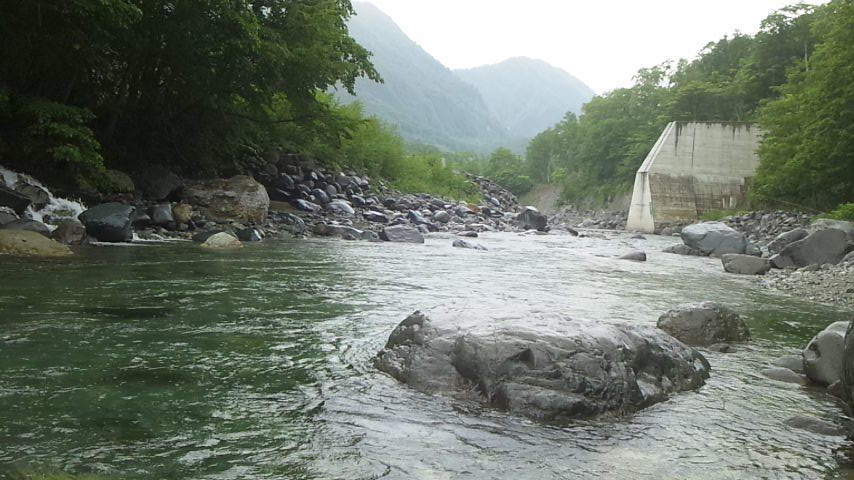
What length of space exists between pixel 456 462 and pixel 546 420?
0.85 meters

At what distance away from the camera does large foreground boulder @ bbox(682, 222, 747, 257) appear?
18609 mm

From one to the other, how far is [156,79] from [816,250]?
16.4 metres

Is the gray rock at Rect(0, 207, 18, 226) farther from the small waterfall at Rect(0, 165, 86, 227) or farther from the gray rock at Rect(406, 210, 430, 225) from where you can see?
the gray rock at Rect(406, 210, 430, 225)

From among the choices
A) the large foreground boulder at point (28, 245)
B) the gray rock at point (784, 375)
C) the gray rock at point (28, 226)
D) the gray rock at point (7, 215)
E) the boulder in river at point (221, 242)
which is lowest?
the gray rock at point (784, 375)

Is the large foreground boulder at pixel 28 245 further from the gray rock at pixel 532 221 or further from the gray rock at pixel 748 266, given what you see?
the gray rock at pixel 532 221

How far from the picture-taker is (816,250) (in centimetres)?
1368

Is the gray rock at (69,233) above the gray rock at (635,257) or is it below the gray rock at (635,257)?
above

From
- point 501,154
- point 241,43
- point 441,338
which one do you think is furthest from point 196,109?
point 501,154

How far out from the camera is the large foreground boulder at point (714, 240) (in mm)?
18609

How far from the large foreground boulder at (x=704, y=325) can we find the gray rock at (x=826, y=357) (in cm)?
118

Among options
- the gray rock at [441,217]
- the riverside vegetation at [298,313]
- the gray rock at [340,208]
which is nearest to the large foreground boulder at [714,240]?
the riverside vegetation at [298,313]

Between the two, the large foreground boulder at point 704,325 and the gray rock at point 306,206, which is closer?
the large foreground boulder at point 704,325

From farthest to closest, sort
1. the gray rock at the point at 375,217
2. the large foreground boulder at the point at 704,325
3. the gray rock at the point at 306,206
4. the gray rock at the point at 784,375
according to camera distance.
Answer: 1. the gray rock at the point at 375,217
2. the gray rock at the point at 306,206
3. the large foreground boulder at the point at 704,325
4. the gray rock at the point at 784,375

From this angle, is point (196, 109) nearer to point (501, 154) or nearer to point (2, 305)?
point (2, 305)
